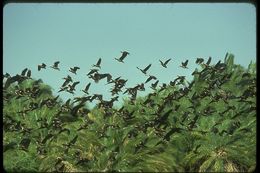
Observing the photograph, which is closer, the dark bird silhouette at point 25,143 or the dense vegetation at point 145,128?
the dense vegetation at point 145,128

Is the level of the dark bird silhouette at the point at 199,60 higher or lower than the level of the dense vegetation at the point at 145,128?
higher

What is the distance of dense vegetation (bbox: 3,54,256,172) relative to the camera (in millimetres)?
6566

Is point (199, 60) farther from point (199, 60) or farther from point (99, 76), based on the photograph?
point (99, 76)

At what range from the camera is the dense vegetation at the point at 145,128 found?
6566 millimetres

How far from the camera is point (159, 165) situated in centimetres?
635

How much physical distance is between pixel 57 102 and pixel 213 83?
8.40 feet

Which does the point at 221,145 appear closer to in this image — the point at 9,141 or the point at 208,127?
the point at 208,127

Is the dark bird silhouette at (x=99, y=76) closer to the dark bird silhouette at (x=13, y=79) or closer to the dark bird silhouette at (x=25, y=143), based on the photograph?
the dark bird silhouette at (x=13, y=79)

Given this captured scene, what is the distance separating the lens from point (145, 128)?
7109 mm

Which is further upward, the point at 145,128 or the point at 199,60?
the point at 199,60

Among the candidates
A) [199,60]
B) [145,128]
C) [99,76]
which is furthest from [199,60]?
[99,76]

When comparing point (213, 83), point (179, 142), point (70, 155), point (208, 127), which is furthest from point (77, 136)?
point (213, 83)

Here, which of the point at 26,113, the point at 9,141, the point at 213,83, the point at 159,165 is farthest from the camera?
the point at 213,83

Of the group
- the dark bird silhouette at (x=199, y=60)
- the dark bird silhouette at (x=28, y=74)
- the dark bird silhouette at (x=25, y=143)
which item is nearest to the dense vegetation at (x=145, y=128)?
the dark bird silhouette at (x=25, y=143)
